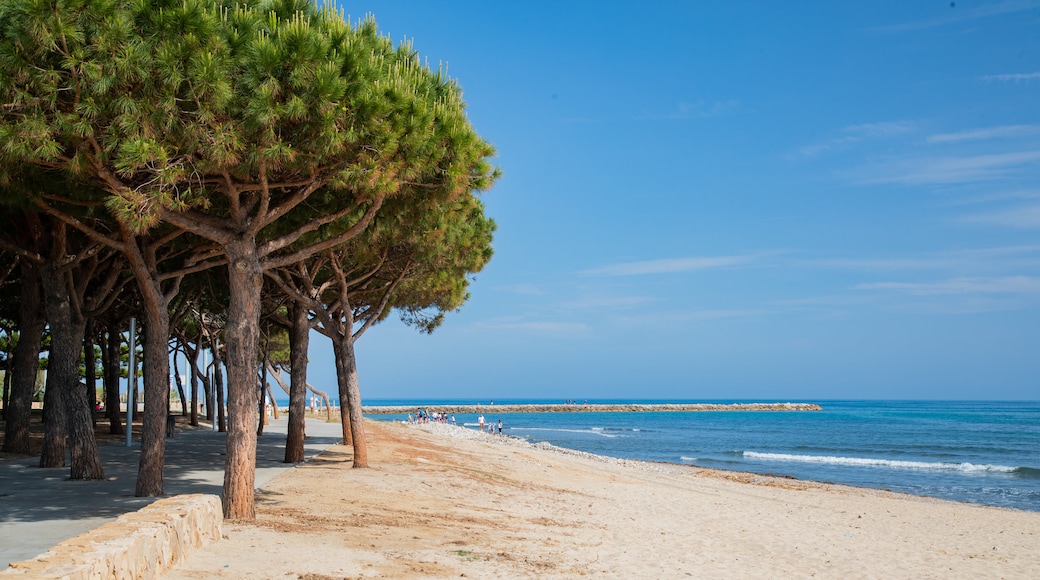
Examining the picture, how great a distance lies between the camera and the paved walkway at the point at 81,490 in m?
8.75

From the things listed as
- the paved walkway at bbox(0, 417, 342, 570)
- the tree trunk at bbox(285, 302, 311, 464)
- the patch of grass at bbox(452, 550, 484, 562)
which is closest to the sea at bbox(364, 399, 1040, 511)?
the tree trunk at bbox(285, 302, 311, 464)

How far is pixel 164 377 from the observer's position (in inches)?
487

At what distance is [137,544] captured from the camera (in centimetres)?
657

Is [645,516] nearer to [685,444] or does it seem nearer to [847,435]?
[685,444]

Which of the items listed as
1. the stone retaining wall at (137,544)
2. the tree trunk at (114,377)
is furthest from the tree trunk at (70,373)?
the tree trunk at (114,377)

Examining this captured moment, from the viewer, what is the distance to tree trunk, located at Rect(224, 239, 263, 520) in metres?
10.5

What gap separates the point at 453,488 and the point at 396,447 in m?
10.0

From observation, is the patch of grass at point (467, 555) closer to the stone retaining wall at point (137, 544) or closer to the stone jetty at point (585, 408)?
the stone retaining wall at point (137, 544)

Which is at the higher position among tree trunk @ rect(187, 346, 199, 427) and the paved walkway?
tree trunk @ rect(187, 346, 199, 427)

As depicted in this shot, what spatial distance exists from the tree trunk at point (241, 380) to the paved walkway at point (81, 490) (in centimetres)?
144

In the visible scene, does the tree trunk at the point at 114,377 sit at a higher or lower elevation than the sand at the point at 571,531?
higher

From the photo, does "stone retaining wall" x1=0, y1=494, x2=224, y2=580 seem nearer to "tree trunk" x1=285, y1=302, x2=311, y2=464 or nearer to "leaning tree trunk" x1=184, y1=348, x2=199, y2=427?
"tree trunk" x1=285, y1=302, x2=311, y2=464

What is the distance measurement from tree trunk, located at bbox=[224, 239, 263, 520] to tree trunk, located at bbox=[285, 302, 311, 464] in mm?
8206

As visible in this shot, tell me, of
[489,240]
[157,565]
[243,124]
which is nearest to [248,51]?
[243,124]
